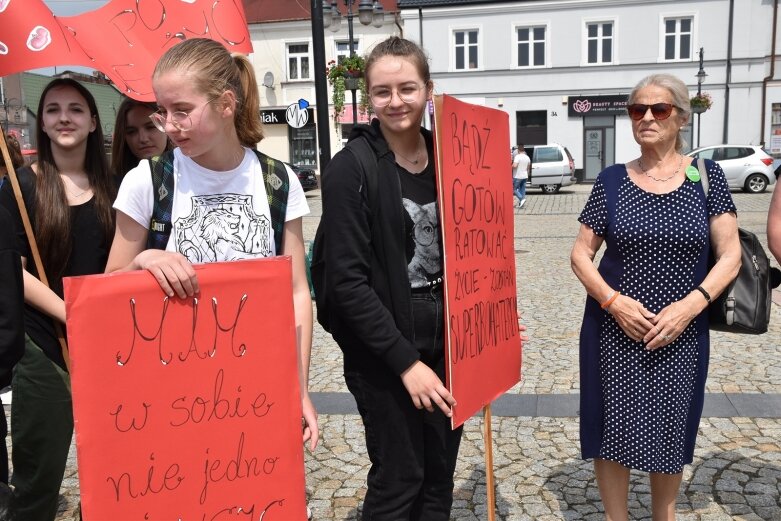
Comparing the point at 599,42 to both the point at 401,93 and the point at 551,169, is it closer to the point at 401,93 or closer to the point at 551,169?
the point at 551,169

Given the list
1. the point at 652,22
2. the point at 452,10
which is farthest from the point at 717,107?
the point at 452,10

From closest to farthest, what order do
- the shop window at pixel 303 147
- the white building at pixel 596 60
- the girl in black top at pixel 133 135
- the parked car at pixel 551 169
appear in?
the girl in black top at pixel 133 135, the parked car at pixel 551 169, the white building at pixel 596 60, the shop window at pixel 303 147

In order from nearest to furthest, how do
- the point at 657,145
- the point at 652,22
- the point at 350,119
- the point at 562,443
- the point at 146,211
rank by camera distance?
the point at 146,211 → the point at 657,145 → the point at 562,443 → the point at 652,22 → the point at 350,119

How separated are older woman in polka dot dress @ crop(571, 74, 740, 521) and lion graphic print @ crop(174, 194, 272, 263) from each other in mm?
1329

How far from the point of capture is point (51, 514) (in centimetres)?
275

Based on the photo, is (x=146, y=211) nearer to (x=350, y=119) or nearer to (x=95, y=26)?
(x=95, y=26)

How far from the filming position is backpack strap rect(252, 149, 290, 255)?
81.0 inches

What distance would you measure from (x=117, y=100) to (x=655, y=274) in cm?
290

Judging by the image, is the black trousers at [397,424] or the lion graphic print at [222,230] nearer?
the lion graphic print at [222,230]

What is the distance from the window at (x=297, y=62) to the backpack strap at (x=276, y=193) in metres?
31.1

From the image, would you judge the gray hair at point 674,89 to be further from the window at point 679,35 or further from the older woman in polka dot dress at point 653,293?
the window at point 679,35

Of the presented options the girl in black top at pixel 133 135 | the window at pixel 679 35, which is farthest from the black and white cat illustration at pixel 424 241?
the window at pixel 679 35

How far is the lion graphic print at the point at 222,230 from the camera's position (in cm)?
195

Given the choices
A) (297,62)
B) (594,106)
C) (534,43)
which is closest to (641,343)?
(594,106)
